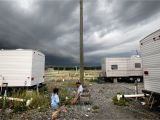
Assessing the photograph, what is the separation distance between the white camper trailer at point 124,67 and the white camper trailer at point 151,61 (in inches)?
805

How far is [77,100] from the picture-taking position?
585 inches

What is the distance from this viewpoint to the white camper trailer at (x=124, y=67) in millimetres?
35062

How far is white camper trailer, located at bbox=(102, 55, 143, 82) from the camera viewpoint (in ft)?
115

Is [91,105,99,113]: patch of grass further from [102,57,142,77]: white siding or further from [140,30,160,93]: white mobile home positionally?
[102,57,142,77]: white siding

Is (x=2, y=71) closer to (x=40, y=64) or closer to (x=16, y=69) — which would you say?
(x=16, y=69)

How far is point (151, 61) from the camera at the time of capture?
13.2 metres

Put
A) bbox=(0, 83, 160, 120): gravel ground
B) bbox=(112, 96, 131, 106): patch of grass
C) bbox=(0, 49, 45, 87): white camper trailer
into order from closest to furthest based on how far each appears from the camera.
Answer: bbox=(0, 83, 160, 120): gravel ground → bbox=(112, 96, 131, 106): patch of grass → bbox=(0, 49, 45, 87): white camper trailer

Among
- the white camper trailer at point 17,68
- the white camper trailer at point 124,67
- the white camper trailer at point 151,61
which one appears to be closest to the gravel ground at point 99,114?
the white camper trailer at point 151,61

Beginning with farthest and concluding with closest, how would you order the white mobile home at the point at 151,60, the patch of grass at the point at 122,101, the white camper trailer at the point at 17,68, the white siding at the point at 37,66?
the white siding at the point at 37,66 → the white camper trailer at the point at 17,68 → the patch of grass at the point at 122,101 → the white mobile home at the point at 151,60

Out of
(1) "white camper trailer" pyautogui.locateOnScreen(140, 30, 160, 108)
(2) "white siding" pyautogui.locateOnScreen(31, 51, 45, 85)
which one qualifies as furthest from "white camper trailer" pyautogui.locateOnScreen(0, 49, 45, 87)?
(1) "white camper trailer" pyautogui.locateOnScreen(140, 30, 160, 108)

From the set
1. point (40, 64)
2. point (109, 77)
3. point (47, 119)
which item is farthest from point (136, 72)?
point (47, 119)

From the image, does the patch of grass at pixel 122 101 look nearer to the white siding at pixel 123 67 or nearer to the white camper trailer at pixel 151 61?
the white camper trailer at pixel 151 61

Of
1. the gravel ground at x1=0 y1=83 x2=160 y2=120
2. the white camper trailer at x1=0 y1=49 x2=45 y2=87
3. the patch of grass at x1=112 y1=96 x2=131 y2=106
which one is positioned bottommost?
the gravel ground at x1=0 y1=83 x2=160 y2=120

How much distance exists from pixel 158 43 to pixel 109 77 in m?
24.2
